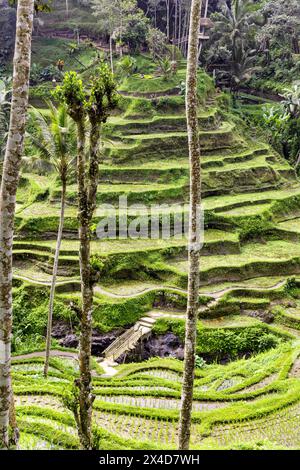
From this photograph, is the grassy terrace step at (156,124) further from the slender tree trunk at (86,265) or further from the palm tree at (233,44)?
the slender tree trunk at (86,265)

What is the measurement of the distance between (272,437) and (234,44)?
29528 millimetres

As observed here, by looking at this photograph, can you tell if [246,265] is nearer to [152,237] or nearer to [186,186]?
[152,237]

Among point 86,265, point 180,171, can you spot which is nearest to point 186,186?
point 180,171

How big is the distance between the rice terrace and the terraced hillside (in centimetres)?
6

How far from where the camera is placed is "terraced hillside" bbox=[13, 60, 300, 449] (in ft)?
30.9

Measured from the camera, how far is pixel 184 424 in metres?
6.46

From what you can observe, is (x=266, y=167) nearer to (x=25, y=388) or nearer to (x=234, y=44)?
(x=234, y=44)

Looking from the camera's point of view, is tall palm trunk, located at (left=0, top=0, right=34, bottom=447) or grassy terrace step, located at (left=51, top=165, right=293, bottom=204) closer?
tall palm trunk, located at (left=0, top=0, right=34, bottom=447)

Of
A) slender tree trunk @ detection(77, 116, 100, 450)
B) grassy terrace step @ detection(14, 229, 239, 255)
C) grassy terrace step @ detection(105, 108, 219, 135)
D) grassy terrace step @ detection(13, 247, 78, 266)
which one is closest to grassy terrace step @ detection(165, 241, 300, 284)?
grassy terrace step @ detection(14, 229, 239, 255)

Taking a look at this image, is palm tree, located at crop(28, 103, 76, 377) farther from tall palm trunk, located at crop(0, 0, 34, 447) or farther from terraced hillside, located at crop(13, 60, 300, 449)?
tall palm trunk, located at crop(0, 0, 34, 447)

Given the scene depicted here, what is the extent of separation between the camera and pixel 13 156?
16.5ft

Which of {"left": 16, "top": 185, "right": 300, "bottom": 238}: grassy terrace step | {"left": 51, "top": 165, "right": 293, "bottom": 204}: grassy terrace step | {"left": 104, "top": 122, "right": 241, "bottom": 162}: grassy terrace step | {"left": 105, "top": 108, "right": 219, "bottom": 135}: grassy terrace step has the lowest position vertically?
{"left": 16, "top": 185, "right": 300, "bottom": 238}: grassy terrace step

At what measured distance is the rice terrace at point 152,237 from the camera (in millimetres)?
5809

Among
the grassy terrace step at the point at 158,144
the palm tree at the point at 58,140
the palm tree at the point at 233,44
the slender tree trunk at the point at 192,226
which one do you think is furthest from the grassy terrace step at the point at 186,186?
the slender tree trunk at the point at 192,226
